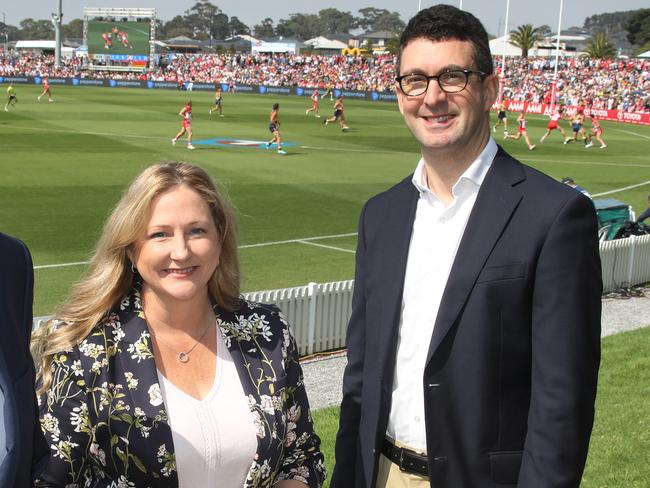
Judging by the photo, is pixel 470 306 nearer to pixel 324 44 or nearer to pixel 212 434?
pixel 212 434

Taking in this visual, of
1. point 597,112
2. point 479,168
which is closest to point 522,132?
point 597,112

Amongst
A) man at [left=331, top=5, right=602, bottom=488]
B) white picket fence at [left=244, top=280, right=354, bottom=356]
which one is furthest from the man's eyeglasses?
white picket fence at [left=244, top=280, right=354, bottom=356]

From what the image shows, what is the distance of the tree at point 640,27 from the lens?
A: 138m

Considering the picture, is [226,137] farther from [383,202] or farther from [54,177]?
[383,202]

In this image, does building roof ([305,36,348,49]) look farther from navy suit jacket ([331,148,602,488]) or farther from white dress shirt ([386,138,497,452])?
navy suit jacket ([331,148,602,488])

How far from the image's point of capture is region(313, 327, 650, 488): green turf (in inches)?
243

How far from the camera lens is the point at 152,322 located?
3385 millimetres

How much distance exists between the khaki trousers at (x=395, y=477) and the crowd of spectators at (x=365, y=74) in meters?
57.9

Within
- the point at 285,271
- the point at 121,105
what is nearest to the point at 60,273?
the point at 285,271

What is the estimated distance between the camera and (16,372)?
6.81 ft

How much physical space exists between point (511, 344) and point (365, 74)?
86.0 meters

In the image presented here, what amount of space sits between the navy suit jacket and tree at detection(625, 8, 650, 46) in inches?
5689

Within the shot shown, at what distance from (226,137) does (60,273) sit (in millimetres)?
22500

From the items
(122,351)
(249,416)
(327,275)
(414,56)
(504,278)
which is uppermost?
(414,56)
